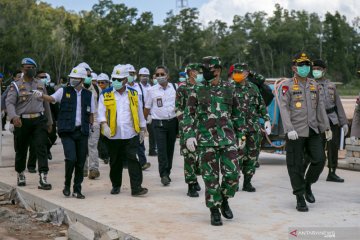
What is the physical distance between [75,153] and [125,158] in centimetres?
77

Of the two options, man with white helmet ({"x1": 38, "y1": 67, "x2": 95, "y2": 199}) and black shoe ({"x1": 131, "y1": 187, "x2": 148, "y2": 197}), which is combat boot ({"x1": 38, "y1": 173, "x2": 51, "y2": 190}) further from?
black shoe ({"x1": 131, "y1": 187, "x2": 148, "y2": 197})

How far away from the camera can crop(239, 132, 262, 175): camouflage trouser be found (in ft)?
31.2

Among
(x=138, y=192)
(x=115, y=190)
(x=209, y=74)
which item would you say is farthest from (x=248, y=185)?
(x=209, y=74)

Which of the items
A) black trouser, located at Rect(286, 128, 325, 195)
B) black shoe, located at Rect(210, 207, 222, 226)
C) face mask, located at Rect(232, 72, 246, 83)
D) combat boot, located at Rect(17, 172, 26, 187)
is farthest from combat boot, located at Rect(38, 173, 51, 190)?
black trouser, located at Rect(286, 128, 325, 195)

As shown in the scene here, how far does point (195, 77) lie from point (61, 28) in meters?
90.3

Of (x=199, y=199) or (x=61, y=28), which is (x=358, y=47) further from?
(x=199, y=199)

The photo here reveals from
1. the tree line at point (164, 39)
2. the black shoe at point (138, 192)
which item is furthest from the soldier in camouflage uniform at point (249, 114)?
the tree line at point (164, 39)

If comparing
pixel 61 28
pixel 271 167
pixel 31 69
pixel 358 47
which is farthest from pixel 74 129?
pixel 358 47

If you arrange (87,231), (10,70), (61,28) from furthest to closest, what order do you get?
(61,28) < (10,70) < (87,231)

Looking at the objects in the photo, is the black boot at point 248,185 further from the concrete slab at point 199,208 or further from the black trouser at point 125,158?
the black trouser at point 125,158

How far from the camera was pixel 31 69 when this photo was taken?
1011cm

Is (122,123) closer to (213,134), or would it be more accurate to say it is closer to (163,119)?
(163,119)

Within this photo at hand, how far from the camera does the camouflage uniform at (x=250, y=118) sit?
30.7ft

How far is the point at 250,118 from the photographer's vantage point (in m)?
9.48
